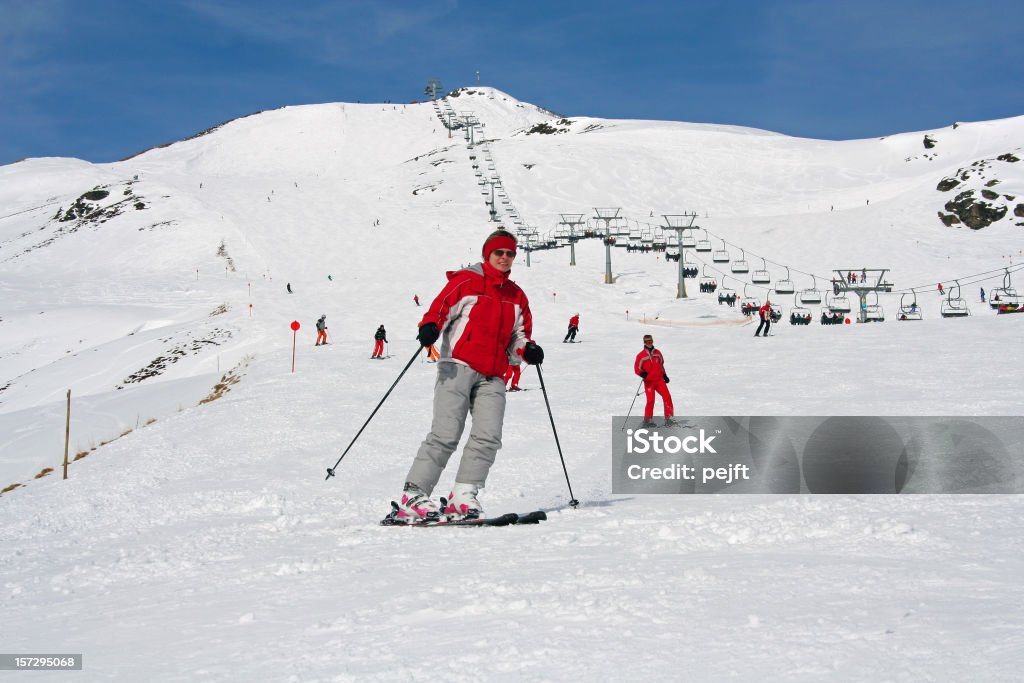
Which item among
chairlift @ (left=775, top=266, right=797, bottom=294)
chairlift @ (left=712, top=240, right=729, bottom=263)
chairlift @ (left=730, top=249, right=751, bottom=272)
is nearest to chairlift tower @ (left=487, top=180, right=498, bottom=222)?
chairlift @ (left=712, top=240, right=729, bottom=263)

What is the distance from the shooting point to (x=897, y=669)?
8.74 feet

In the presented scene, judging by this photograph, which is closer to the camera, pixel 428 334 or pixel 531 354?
pixel 428 334

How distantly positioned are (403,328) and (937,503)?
3063 centimetres

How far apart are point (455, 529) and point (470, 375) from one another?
3.24ft

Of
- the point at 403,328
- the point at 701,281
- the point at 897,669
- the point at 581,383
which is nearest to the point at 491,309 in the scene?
the point at 897,669

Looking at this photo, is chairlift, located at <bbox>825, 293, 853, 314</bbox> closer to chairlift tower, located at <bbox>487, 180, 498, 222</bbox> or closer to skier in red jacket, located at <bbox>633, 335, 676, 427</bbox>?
skier in red jacket, located at <bbox>633, 335, 676, 427</bbox>

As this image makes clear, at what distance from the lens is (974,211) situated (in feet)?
Answer: 199

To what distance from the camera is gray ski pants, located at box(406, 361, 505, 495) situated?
18.7 feet

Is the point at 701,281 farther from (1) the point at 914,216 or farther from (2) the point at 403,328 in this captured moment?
(1) the point at 914,216

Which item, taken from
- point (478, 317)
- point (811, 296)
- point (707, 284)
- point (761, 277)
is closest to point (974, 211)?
point (761, 277)

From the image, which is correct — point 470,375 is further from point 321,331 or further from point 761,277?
point 761,277

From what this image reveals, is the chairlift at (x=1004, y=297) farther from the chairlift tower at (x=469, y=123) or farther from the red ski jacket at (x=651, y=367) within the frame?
the chairlift tower at (x=469, y=123)

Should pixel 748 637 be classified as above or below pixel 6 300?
below

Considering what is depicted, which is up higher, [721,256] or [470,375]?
[721,256]
